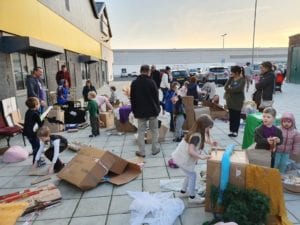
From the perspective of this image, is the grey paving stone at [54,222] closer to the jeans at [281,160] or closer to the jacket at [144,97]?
the jacket at [144,97]

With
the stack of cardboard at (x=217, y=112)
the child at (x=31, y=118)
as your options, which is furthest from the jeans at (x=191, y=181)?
the stack of cardboard at (x=217, y=112)

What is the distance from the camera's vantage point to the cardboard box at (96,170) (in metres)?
3.86

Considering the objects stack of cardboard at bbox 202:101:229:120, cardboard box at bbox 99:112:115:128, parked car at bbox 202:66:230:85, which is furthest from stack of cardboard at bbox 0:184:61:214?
parked car at bbox 202:66:230:85

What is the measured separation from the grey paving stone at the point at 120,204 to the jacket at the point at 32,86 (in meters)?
4.32

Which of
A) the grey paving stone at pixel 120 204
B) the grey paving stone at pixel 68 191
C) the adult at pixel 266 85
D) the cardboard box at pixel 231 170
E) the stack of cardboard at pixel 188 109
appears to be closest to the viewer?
the cardboard box at pixel 231 170

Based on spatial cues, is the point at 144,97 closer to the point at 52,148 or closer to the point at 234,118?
the point at 52,148

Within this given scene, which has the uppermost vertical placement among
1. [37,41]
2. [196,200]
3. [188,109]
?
[37,41]

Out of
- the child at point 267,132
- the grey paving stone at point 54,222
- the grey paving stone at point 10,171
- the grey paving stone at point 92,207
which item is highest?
the child at point 267,132

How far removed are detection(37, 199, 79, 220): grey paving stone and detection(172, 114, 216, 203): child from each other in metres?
1.52

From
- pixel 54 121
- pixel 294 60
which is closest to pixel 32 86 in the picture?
pixel 54 121

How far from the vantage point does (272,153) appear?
12.0 ft

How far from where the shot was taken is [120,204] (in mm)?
3473

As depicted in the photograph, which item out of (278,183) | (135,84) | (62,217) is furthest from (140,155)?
(278,183)

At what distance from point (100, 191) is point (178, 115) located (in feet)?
9.66
